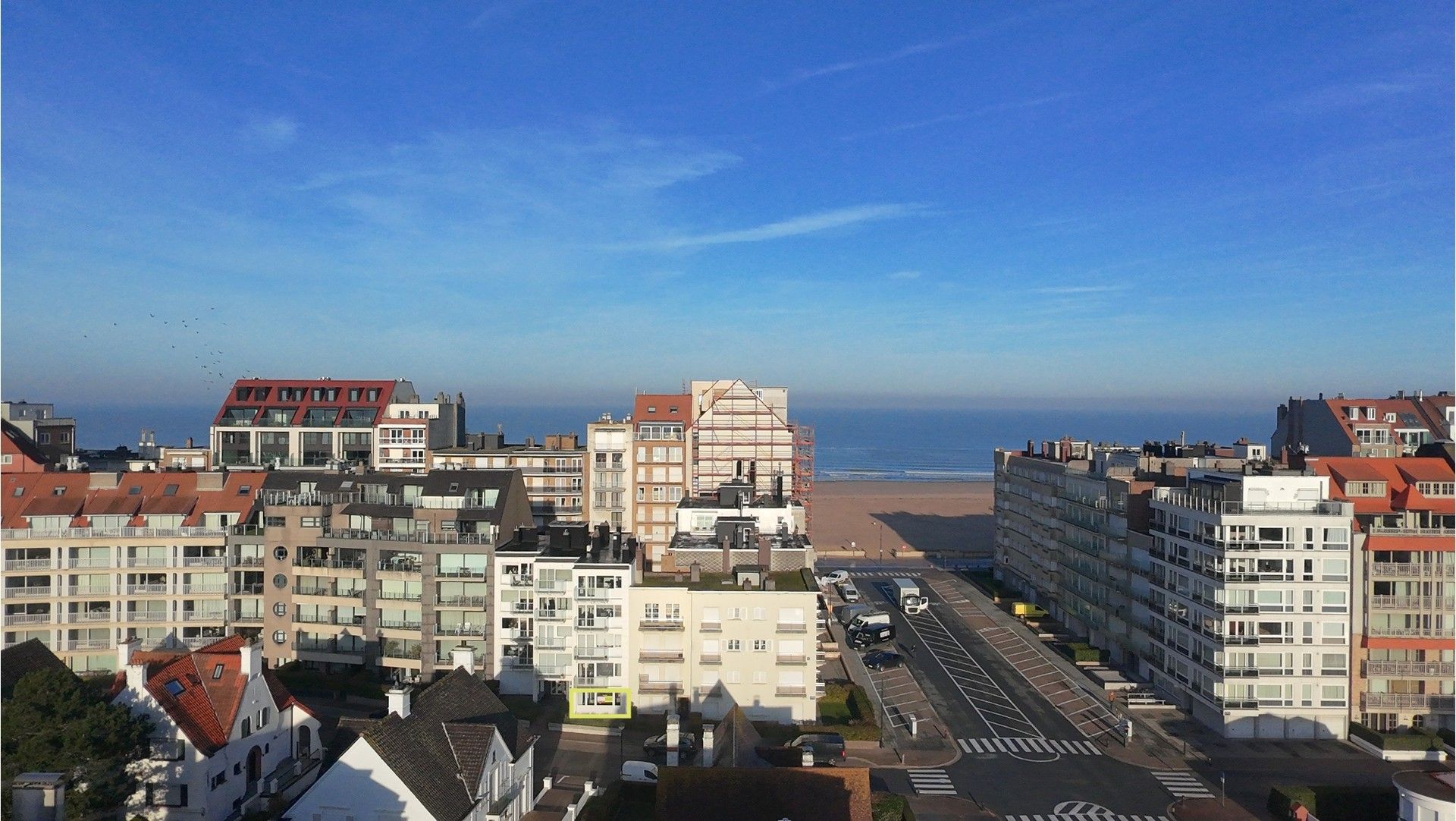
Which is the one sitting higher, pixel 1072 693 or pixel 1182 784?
pixel 1072 693

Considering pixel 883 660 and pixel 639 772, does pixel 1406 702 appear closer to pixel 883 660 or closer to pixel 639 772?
pixel 883 660

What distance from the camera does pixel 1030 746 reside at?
5081 centimetres

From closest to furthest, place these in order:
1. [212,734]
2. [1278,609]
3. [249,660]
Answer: [212,734] → [249,660] → [1278,609]

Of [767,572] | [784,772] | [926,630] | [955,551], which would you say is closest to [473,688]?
[784,772]

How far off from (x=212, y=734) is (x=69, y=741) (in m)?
6.79

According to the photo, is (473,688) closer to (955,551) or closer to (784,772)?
(784,772)

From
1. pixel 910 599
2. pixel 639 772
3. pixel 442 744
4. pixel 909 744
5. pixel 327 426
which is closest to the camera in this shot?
pixel 442 744

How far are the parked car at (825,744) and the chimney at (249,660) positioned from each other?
77.0 ft

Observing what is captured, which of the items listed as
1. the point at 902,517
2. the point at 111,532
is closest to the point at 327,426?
the point at 111,532

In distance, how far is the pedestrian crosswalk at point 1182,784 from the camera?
146 feet

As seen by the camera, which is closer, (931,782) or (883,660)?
(931,782)

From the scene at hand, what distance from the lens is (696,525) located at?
2648 inches

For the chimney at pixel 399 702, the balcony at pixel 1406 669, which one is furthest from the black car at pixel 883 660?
the chimney at pixel 399 702

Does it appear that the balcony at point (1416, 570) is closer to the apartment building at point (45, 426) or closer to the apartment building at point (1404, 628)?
A: the apartment building at point (1404, 628)
